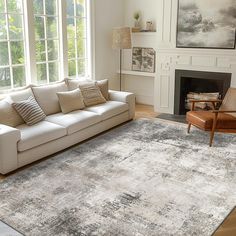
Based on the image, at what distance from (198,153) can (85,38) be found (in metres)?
3.05

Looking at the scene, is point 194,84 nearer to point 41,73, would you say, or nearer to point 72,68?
point 72,68

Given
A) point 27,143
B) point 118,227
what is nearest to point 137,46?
point 27,143

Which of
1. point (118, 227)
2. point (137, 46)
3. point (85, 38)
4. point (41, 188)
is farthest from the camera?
point (137, 46)

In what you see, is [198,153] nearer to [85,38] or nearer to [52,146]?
[52,146]

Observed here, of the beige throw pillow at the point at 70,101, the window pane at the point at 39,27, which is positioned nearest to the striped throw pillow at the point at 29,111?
the beige throw pillow at the point at 70,101

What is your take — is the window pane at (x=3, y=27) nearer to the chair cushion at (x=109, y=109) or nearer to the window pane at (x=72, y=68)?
the window pane at (x=72, y=68)

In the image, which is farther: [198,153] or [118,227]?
[198,153]

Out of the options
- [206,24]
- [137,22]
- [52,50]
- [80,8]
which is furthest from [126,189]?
[137,22]

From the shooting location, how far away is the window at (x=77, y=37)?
5.45 meters

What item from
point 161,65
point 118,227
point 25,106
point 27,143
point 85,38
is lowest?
point 118,227

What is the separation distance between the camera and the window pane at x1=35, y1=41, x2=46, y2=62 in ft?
16.2

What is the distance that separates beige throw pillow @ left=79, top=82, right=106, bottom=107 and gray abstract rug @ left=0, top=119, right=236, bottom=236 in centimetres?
72

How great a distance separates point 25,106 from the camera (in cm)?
408

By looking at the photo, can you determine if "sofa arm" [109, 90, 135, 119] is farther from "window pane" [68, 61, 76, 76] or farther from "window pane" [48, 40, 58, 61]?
"window pane" [48, 40, 58, 61]
